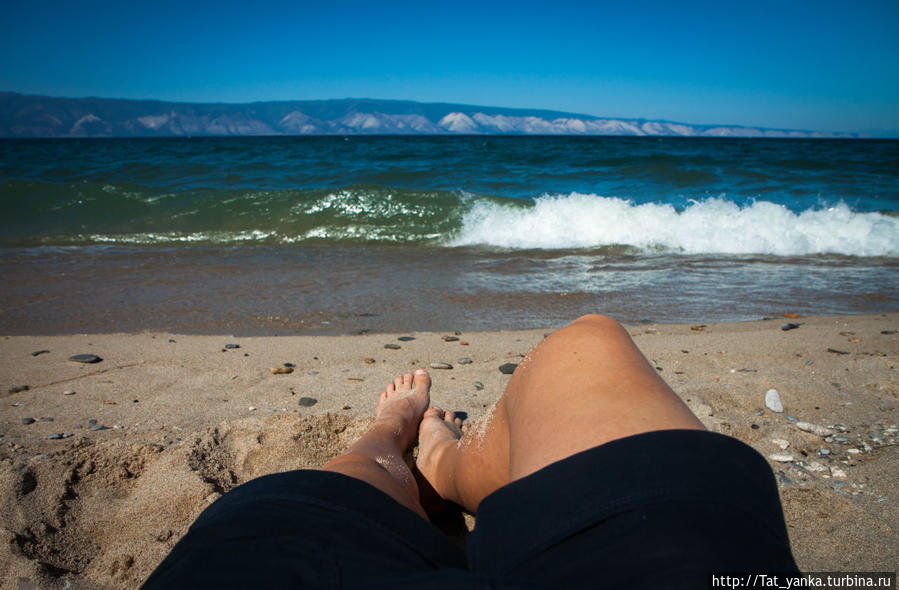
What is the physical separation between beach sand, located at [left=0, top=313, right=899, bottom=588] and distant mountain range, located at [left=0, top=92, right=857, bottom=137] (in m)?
105

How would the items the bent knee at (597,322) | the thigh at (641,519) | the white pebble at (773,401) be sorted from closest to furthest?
the thigh at (641,519)
the bent knee at (597,322)
the white pebble at (773,401)

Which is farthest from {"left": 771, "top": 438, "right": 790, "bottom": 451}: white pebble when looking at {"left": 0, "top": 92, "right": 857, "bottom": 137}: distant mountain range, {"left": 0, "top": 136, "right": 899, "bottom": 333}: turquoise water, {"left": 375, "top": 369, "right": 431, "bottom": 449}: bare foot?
{"left": 0, "top": 92, "right": 857, "bottom": 137}: distant mountain range

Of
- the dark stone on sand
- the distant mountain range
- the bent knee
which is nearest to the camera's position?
the bent knee

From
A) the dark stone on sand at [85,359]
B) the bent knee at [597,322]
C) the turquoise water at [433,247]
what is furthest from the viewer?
the turquoise water at [433,247]

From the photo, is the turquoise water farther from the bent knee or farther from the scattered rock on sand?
the bent knee

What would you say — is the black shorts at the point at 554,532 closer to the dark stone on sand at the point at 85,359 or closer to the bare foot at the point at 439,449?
the bare foot at the point at 439,449

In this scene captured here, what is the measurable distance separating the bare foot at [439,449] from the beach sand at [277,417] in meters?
0.25

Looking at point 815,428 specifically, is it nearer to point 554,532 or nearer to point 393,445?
point 393,445

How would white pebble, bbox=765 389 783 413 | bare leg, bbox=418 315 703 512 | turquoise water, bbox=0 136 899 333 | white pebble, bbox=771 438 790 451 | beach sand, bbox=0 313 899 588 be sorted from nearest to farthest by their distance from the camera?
1. bare leg, bbox=418 315 703 512
2. beach sand, bbox=0 313 899 588
3. white pebble, bbox=771 438 790 451
4. white pebble, bbox=765 389 783 413
5. turquoise water, bbox=0 136 899 333

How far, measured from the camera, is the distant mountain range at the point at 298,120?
9938 centimetres

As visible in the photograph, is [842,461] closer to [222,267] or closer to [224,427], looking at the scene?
[224,427]

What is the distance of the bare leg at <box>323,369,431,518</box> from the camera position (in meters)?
1.29

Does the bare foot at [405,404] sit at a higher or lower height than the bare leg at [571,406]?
lower

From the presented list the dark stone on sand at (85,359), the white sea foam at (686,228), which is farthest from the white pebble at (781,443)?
the white sea foam at (686,228)
